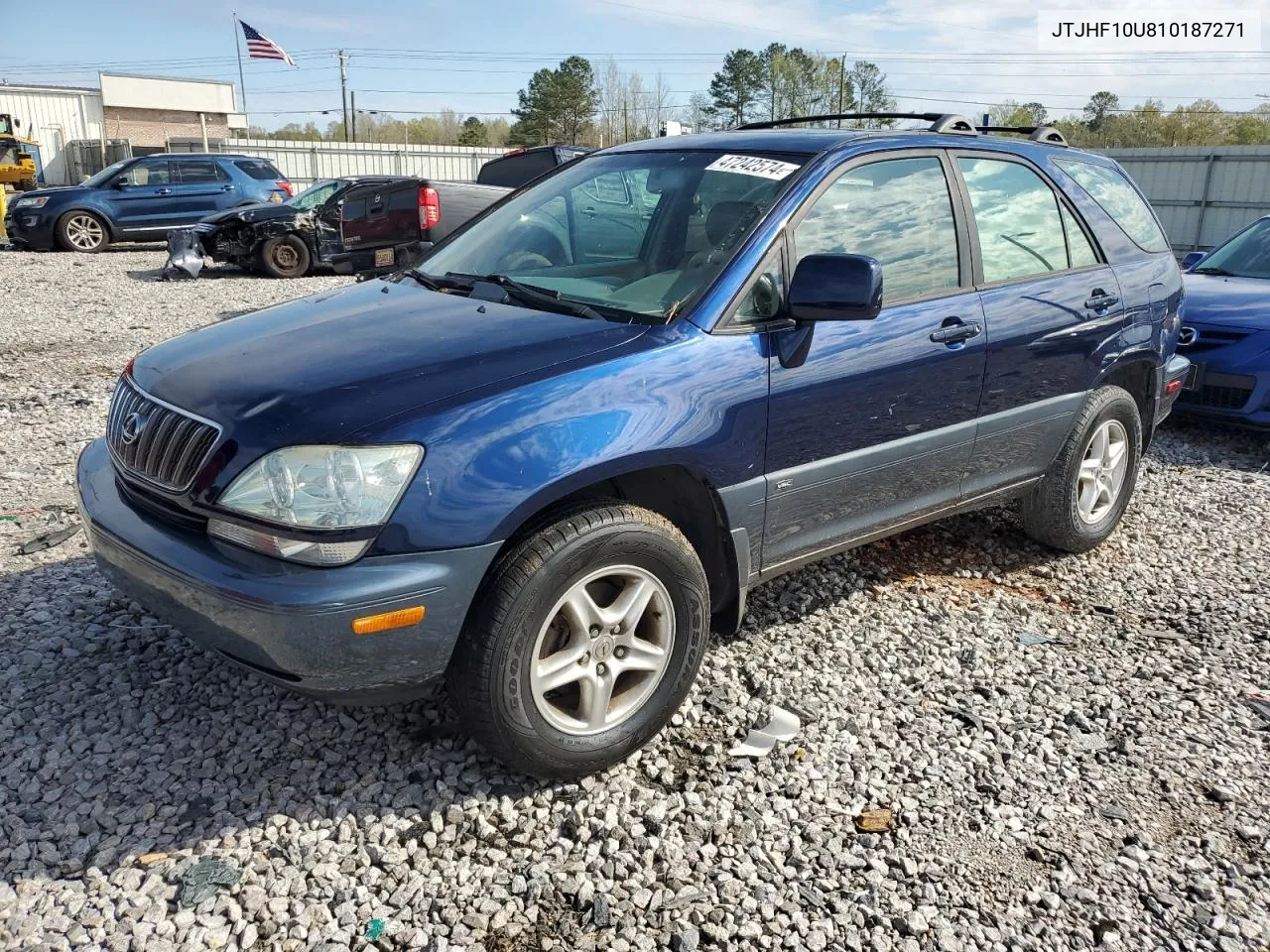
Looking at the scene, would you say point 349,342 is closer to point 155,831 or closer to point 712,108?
point 155,831

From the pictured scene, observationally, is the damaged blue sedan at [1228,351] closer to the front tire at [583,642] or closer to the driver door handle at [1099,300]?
the driver door handle at [1099,300]

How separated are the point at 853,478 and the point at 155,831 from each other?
2.34 meters

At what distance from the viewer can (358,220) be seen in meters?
11.6

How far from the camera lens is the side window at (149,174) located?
17.0m

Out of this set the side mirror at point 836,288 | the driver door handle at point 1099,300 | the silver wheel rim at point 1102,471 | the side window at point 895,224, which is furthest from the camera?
the silver wheel rim at point 1102,471

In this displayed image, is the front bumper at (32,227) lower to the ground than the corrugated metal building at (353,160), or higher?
lower

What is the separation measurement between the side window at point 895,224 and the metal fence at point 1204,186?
60.6ft

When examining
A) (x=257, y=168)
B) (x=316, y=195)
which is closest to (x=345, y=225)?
(x=316, y=195)

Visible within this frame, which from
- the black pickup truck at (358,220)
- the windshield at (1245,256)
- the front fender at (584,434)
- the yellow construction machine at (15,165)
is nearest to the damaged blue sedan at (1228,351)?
the windshield at (1245,256)

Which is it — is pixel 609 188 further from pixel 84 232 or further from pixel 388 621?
pixel 84 232

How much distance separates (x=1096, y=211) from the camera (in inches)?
171

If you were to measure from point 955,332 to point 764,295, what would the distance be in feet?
2.91

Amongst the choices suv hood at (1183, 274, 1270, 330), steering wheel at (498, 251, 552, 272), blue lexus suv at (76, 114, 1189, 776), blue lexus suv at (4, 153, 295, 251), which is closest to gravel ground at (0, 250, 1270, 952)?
blue lexus suv at (76, 114, 1189, 776)

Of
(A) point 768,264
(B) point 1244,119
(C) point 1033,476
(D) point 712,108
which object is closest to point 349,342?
(A) point 768,264
